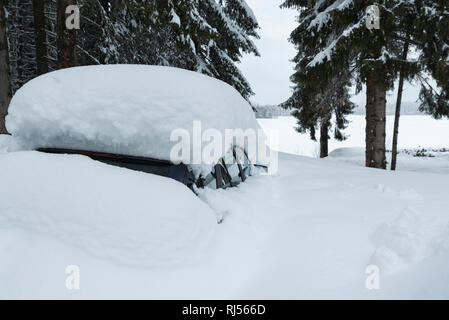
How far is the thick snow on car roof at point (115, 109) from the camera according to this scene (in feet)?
8.23

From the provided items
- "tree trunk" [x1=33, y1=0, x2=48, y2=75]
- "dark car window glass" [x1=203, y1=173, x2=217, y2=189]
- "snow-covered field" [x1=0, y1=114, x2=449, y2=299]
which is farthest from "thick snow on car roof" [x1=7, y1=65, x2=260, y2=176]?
"tree trunk" [x1=33, y1=0, x2=48, y2=75]

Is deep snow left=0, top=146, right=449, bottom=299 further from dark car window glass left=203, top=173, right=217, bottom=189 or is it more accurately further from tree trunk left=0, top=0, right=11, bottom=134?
tree trunk left=0, top=0, right=11, bottom=134

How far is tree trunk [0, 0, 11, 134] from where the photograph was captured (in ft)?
21.0

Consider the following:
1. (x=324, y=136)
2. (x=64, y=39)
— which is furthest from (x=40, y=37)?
(x=324, y=136)

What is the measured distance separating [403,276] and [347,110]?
52.3 ft

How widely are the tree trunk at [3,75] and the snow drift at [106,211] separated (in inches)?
210

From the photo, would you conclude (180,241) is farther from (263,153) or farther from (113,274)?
(263,153)

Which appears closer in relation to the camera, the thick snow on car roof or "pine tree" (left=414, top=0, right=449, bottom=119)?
the thick snow on car roof

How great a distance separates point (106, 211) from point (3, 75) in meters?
6.49

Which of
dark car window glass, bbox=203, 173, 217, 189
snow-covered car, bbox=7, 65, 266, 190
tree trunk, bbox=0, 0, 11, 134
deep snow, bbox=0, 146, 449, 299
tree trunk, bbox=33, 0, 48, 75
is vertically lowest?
deep snow, bbox=0, 146, 449, 299

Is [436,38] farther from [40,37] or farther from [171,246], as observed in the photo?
→ [40,37]

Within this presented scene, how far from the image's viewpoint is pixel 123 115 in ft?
8.22

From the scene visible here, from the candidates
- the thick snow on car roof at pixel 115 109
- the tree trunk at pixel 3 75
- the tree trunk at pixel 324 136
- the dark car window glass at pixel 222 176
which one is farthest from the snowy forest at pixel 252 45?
the dark car window glass at pixel 222 176

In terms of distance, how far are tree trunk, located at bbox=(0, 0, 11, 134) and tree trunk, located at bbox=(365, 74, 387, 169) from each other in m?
9.07
